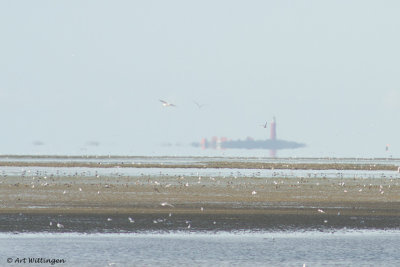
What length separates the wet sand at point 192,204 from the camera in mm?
37219

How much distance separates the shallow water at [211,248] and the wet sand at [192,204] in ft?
8.95

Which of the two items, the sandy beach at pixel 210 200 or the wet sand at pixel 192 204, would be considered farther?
the sandy beach at pixel 210 200

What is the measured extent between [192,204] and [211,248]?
1682cm

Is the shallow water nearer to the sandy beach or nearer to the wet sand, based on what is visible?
the wet sand

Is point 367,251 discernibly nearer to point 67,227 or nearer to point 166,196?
point 67,227

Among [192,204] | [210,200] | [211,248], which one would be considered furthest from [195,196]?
[211,248]

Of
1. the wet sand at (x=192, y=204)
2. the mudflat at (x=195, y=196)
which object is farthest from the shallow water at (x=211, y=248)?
the mudflat at (x=195, y=196)

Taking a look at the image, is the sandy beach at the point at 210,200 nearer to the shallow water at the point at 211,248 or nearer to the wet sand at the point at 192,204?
the wet sand at the point at 192,204

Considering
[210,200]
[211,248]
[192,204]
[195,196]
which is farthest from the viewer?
[195,196]

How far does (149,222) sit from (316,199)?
54.7 feet

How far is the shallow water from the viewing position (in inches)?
1062

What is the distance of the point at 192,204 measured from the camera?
46.5 metres

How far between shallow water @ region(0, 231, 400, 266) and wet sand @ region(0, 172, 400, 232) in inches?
107

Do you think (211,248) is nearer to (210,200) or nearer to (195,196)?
(210,200)
